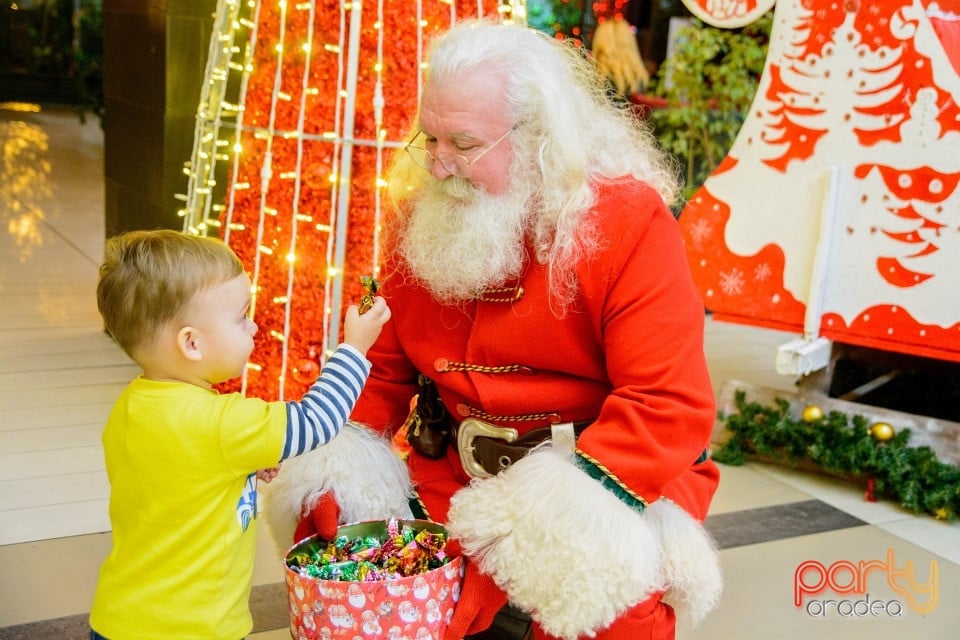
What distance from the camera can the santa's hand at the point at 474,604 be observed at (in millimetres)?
1665

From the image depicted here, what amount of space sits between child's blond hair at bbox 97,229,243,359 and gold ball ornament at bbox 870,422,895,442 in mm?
2422

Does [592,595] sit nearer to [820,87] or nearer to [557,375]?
[557,375]

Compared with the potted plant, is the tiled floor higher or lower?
lower

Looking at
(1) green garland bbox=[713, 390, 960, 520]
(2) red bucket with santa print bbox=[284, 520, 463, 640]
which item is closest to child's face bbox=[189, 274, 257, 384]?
(2) red bucket with santa print bbox=[284, 520, 463, 640]

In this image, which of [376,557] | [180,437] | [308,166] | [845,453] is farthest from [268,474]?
[845,453]

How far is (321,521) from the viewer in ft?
6.04

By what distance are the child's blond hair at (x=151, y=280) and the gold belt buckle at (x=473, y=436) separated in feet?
1.92

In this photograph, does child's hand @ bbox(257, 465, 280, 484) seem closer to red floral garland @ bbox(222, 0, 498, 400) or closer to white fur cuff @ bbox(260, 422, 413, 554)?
white fur cuff @ bbox(260, 422, 413, 554)

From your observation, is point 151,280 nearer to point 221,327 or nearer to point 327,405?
point 221,327

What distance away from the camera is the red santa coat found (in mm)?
1686

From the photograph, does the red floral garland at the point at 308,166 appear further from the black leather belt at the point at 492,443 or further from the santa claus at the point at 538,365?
the black leather belt at the point at 492,443

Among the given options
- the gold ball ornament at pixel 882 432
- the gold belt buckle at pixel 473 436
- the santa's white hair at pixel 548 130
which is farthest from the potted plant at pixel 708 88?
the gold belt buckle at pixel 473 436

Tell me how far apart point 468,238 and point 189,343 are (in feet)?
1.76

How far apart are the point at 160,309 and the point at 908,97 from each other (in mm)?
2449
